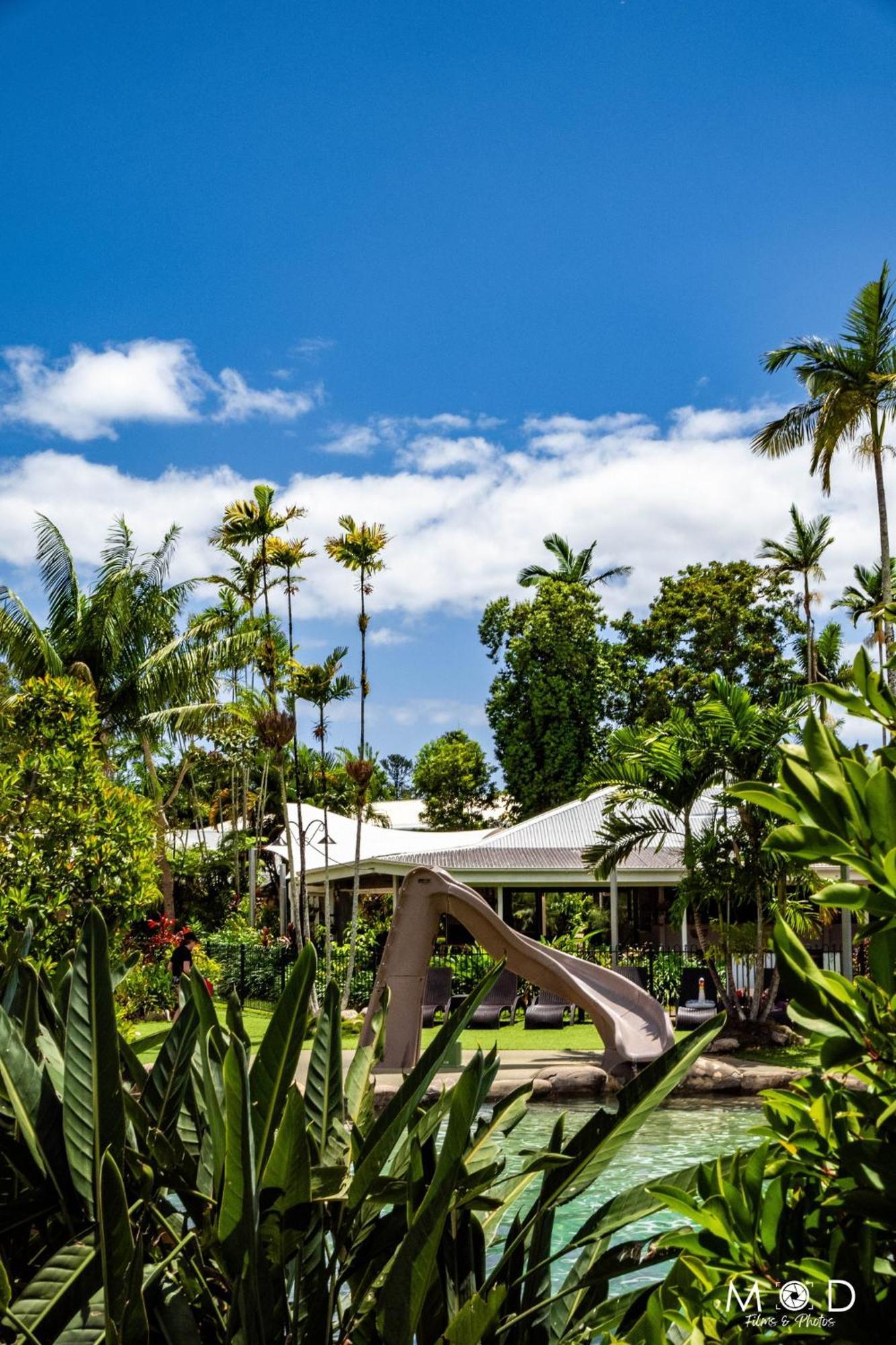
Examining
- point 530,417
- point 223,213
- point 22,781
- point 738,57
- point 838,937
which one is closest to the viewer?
point 738,57

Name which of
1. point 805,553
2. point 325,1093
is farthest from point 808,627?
point 325,1093

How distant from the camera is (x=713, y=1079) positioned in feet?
42.4

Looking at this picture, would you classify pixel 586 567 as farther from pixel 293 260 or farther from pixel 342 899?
pixel 293 260

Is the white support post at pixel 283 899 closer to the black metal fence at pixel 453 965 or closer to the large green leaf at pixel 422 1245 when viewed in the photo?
the black metal fence at pixel 453 965

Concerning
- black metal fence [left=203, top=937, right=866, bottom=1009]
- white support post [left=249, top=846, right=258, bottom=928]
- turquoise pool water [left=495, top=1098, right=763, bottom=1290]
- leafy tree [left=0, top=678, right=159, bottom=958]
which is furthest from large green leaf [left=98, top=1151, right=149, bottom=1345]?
white support post [left=249, top=846, right=258, bottom=928]

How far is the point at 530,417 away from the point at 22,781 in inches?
541

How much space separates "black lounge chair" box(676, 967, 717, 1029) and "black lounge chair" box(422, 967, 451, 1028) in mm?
3929

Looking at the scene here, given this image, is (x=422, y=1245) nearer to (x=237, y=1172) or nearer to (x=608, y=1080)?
(x=237, y=1172)

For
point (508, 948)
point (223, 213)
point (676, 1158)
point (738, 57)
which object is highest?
point (223, 213)

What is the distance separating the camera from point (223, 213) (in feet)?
34.0

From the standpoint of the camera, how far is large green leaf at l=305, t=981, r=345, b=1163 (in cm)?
186

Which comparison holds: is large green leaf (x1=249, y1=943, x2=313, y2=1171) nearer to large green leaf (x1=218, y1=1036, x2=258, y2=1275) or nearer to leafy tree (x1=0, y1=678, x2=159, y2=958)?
large green leaf (x1=218, y1=1036, x2=258, y2=1275)

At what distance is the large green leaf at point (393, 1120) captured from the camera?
173 centimetres

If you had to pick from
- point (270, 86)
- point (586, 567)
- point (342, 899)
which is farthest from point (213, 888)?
point (270, 86)
